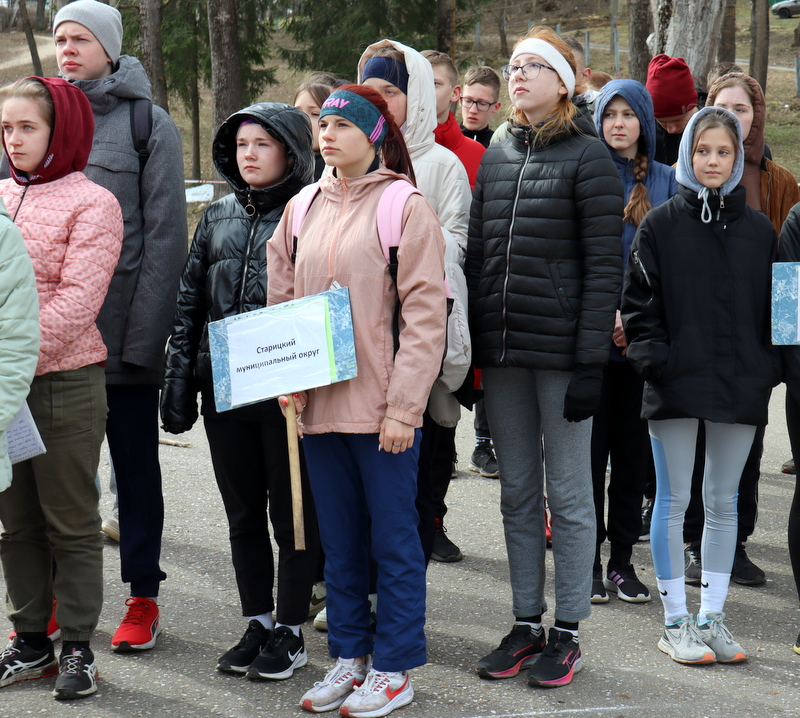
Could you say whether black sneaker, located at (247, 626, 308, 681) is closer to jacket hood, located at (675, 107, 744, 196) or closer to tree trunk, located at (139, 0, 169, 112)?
jacket hood, located at (675, 107, 744, 196)

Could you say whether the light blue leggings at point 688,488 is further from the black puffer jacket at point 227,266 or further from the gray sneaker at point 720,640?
the black puffer jacket at point 227,266

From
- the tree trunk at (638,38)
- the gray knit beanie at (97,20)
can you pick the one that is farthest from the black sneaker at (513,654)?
the tree trunk at (638,38)

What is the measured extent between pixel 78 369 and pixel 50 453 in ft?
1.08

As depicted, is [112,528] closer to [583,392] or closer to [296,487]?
[296,487]

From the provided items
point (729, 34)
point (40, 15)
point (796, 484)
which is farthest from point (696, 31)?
point (40, 15)

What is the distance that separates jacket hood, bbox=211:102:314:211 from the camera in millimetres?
3572

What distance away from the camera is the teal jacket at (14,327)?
308 centimetres

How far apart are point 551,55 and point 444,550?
256cm

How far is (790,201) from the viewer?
481 centimetres

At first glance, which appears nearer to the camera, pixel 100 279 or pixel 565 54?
pixel 100 279

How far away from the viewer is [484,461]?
6.39 meters

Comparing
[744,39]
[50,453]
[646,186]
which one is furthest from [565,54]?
[744,39]

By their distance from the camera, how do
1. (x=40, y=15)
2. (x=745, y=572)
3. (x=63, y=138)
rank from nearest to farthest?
(x=63, y=138) < (x=745, y=572) < (x=40, y=15)

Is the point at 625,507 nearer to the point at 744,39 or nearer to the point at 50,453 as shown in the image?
the point at 50,453
